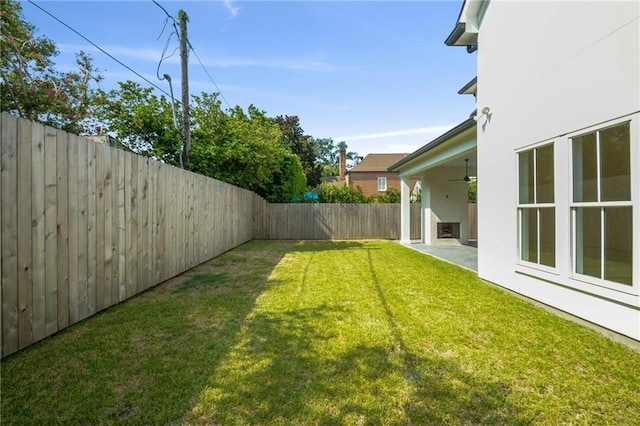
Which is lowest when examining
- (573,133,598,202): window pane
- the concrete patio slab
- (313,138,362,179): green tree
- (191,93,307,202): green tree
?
the concrete patio slab

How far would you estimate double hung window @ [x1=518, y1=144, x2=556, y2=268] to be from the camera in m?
4.27

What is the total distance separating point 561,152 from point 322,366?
377 centimetres

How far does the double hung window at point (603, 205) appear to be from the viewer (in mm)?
3205

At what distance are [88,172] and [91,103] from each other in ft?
34.1

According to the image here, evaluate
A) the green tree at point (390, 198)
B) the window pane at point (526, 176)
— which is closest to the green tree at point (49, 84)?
the window pane at point (526, 176)

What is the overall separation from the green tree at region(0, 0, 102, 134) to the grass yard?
8881 millimetres

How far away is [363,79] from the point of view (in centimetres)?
1212

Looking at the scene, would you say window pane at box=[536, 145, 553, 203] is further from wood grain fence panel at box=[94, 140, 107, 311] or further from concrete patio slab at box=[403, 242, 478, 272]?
wood grain fence panel at box=[94, 140, 107, 311]

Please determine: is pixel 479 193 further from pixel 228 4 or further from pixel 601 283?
pixel 228 4

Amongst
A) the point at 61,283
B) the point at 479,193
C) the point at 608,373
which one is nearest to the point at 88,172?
the point at 61,283

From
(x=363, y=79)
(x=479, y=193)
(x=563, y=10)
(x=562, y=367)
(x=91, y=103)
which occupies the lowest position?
(x=562, y=367)

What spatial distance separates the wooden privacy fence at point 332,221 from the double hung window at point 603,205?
37.3ft

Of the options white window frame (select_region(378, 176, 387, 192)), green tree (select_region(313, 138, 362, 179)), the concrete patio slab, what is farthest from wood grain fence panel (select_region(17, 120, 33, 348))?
green tree (select_region(313, 138, 362, 179))

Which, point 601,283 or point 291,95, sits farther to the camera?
point 291,95
